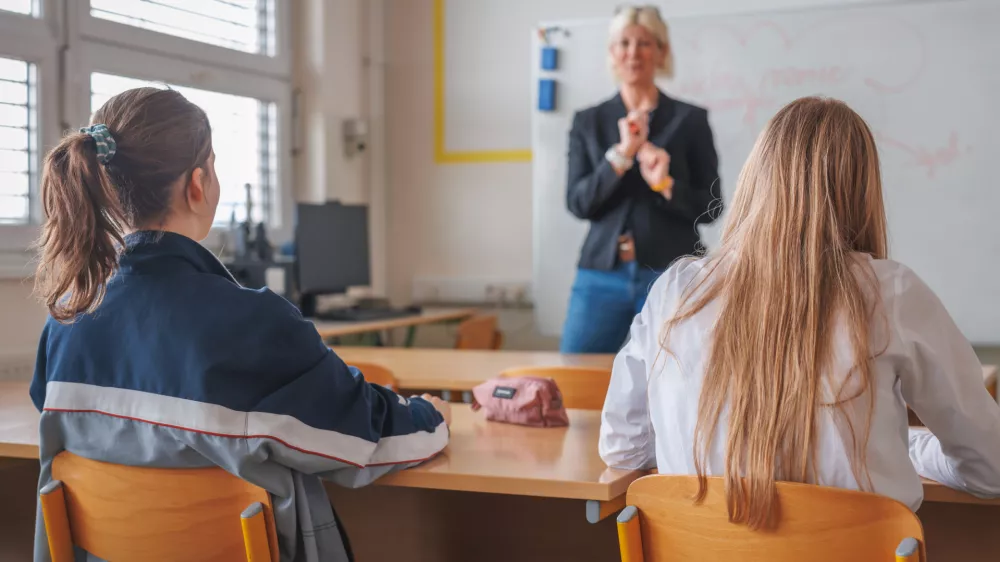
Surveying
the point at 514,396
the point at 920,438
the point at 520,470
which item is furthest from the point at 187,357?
the point at 920,438

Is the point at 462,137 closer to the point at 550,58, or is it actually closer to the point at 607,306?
the point at 550,58

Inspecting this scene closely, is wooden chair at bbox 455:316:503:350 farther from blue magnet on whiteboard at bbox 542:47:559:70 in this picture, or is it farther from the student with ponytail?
the student with ponytail

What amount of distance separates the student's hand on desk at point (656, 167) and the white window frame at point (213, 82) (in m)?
1.99

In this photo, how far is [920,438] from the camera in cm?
156

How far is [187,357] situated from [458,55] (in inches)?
152

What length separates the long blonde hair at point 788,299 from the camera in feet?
4.15

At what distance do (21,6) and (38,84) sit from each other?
0.86ft

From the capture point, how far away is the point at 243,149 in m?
4.54

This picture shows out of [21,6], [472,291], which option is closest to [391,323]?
[472,291]

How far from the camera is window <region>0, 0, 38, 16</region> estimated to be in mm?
3299

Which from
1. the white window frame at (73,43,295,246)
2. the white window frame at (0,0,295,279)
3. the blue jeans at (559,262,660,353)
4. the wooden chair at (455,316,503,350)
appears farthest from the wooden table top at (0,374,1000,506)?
the wooden chair at (455,316,503,350)

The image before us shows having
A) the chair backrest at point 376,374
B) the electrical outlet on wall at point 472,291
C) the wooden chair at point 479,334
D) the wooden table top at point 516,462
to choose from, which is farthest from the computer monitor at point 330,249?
the wooden table top at point 516,462

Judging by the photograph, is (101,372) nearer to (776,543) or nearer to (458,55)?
(776,543)

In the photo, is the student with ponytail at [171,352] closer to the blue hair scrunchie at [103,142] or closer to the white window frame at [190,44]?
the blue hair scrunchie at [103,142]
